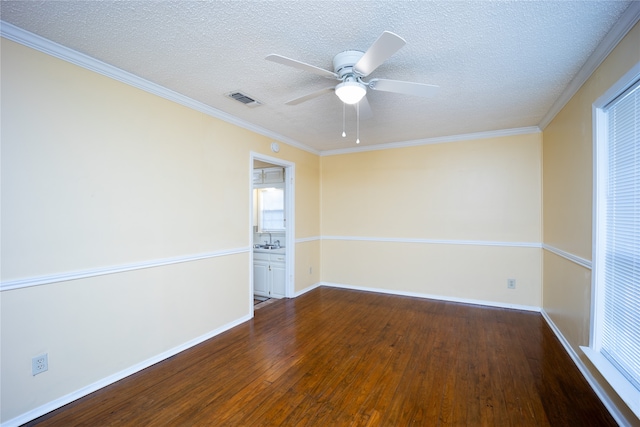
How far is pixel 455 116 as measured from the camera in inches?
134

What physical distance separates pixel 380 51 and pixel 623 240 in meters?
2.07

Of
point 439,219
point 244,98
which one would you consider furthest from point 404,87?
point 439,219

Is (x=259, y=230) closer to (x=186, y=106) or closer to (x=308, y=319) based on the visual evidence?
(x=308, y=319)

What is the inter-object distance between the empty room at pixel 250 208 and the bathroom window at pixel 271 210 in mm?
1633

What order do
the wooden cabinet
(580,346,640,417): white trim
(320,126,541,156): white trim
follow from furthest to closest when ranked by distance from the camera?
the wooden cabinet < (320,126,541,156): white trim < (580,346,640,417): white trim

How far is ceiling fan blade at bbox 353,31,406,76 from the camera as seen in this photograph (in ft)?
4.68

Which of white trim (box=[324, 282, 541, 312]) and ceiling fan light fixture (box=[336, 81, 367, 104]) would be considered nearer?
ceiling fan light fixture (box=[336, 81, 367, 104])

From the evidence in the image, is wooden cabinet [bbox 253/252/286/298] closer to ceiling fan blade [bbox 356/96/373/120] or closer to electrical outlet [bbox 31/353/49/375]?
ceiling fan blade [bbox 356/96/373/120]

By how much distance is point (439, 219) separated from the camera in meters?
4.38

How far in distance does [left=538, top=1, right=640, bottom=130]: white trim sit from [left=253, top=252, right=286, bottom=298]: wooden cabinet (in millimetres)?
4037

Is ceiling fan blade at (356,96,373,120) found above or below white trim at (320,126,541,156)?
below

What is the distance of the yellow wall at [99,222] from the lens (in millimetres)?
1800

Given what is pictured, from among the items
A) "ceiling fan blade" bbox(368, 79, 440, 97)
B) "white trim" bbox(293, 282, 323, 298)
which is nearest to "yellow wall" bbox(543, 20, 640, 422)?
"ceiling fan blade" bbox(368, 79, 440, 97)

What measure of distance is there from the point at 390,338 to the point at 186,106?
131 inches
